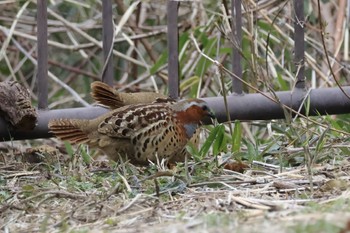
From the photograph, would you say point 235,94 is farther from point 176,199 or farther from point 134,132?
point 176,199

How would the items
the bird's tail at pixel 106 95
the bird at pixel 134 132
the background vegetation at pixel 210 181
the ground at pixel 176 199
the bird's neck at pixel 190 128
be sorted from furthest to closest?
the bird's tail at pixel 106 95 < the bird's neck at pixel 190 128 < the bird at pixel 134 132 < the background vegetation at pixel 210 181 < the ground at pixel 176 199

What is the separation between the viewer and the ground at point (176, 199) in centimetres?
259

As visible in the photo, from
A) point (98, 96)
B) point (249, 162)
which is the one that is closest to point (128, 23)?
point (98, 96)

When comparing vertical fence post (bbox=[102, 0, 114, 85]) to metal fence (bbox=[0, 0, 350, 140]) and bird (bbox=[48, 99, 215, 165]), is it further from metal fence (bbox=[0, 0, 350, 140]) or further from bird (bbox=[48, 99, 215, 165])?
bird (bbox=[48, 99, 215, 165])

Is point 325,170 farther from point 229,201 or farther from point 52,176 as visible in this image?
point 52,176

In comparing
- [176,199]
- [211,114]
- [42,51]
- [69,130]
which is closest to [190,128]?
[211,114]

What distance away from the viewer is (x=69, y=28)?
6.67 metres

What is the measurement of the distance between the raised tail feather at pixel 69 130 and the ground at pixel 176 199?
167 mm

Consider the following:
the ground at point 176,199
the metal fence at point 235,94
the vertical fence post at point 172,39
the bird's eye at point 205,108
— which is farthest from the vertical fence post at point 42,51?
the bird's eye at point 205,108

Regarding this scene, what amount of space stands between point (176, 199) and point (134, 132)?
99 centimetres

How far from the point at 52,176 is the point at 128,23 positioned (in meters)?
3.34

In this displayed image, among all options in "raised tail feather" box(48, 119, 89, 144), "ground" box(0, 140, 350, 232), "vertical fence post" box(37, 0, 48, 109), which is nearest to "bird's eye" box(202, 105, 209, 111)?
"ground" box(0, 140, 350, 232)

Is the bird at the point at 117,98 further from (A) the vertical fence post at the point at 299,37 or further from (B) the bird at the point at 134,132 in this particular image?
(A) the vertical fence post at the point at 299,37

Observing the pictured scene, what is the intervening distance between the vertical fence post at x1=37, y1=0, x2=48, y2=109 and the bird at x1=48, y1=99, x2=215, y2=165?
180 mm
